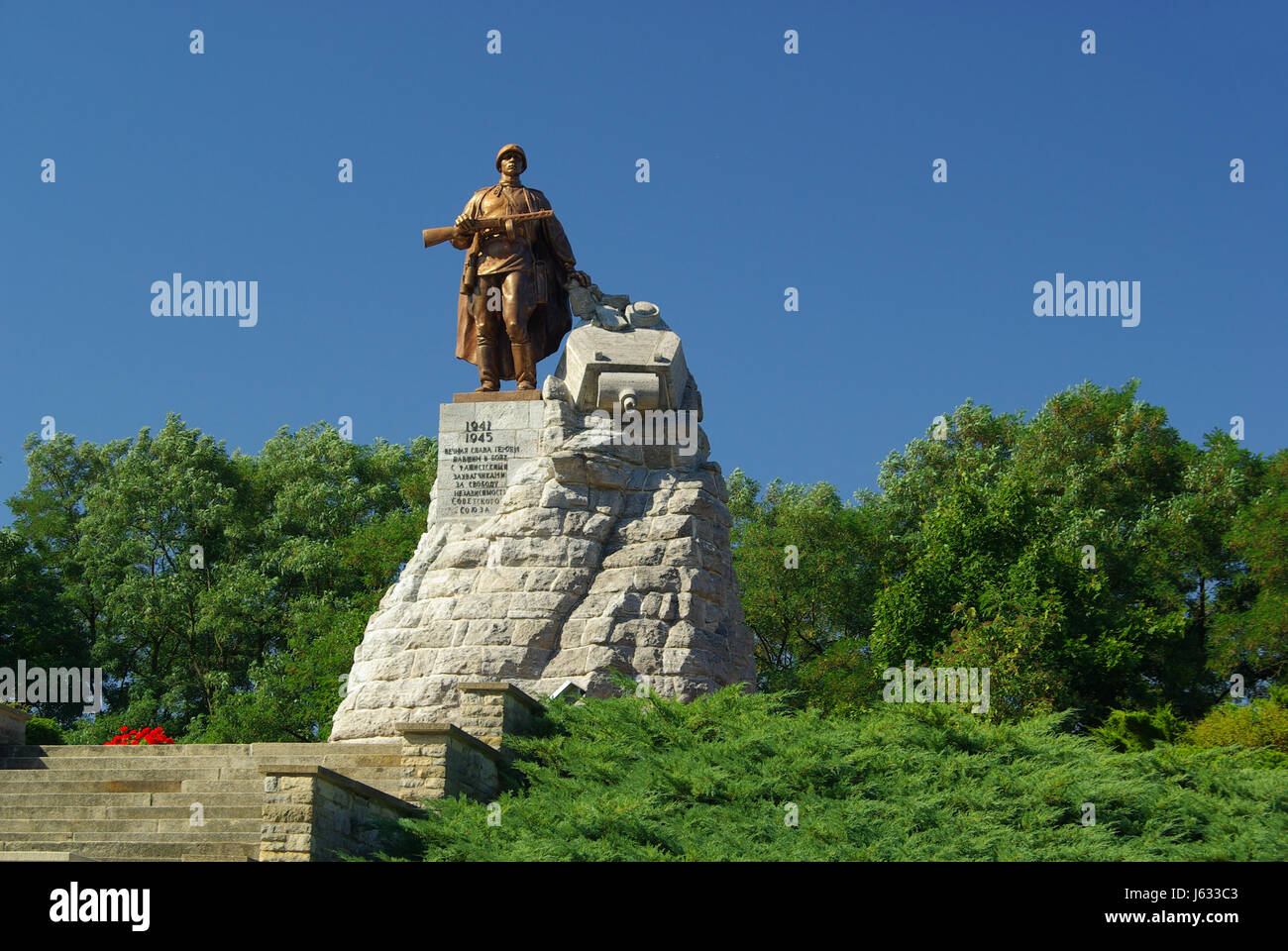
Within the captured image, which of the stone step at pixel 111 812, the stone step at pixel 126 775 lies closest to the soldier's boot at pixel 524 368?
the stone step at pixel 126 775

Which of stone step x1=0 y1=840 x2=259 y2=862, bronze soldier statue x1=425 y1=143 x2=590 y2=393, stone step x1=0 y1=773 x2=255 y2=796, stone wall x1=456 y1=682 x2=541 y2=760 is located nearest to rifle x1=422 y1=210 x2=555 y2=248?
bronze soldier statue x1=425 y1=143 x2=590 y2=393

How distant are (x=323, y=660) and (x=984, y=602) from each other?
534 inches

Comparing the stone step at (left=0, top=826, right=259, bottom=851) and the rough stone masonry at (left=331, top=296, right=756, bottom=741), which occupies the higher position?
the rough stone masonry at (left=331, top=296, right=756, bottom=741)

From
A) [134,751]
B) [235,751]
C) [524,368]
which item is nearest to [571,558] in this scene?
[524,368]

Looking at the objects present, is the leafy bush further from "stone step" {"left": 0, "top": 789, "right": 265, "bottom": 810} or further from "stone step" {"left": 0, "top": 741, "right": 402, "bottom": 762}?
"stone step" {"left": 0, "top": 789, "right": 265, "bottom": 810}

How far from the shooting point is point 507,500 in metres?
19.0

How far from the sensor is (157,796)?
13422 mm

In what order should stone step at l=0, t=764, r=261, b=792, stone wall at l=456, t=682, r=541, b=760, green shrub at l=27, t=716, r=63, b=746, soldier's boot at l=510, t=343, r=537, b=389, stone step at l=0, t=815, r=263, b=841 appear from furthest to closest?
soldier's boot at l=510, t=343, r=537, b=389 → green shrub at l=27, t=716, r=63, b=746 → stone wall at l=456, t=682, r=541, b=760 → stone step at l=0, t=764, r=261, b=792 → stone step at l=0, t=815, r=263, b=841

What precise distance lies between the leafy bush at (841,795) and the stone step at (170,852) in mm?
1175

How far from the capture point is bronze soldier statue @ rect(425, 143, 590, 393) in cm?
2055

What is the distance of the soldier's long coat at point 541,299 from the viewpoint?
20828mm

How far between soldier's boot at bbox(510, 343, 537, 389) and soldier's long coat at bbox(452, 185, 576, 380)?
1.12ft

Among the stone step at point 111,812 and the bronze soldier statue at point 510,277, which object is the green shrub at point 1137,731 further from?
the stone step at point 111,812
